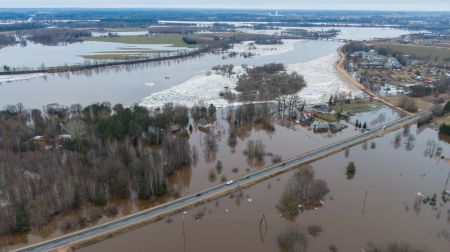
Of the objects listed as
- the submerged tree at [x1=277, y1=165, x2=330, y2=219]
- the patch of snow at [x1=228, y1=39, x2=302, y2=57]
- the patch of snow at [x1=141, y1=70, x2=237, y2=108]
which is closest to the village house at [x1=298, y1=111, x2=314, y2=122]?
the patch of snow at [x1=141, y1=70, x2=237, y2=108]

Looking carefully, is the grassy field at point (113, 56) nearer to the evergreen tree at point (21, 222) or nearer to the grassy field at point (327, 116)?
the grassy field at point (327, 116)

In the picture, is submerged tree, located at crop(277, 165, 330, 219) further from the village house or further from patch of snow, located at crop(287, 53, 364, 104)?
patch of snow, located at crop(287, 53, 364, 104)

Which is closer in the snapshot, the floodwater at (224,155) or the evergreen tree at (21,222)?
the evergreen tree at (21,222)

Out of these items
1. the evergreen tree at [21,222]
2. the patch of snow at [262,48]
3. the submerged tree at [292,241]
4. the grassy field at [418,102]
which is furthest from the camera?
the patch of snow at [262,48]

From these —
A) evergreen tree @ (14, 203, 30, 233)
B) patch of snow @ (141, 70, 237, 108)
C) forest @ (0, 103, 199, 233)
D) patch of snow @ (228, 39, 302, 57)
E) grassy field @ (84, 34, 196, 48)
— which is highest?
grassy field @ (84, 34, 196, 48)

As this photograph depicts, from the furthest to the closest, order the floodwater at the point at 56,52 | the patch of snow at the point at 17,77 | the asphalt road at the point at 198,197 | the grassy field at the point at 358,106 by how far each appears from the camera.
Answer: the floodwater at the point at 56,52, the patch of snow at the point at 17,77, the grassy field at the point at 358,106, the asphalt road at the point at 198,197

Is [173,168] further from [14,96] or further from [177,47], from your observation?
[177,47]

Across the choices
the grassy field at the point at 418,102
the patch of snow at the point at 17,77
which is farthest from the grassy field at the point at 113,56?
the grassy field at the point at 418,102
